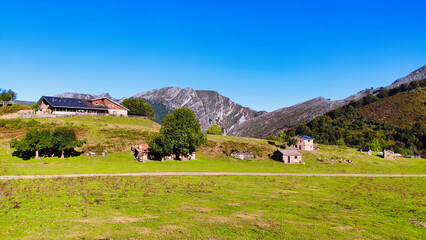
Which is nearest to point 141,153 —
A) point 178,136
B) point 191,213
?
point 178,136

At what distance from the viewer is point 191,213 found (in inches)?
833

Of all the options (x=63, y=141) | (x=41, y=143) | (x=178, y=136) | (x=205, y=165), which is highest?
(x=178, y=136)

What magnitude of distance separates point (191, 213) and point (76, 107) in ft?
345

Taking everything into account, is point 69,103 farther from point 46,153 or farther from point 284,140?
point 284,140

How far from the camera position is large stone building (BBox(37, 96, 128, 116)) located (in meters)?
102

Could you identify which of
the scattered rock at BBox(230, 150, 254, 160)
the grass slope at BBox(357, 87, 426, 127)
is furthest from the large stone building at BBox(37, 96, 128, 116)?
the grass slope at BBox(357, 87, 426, 127)

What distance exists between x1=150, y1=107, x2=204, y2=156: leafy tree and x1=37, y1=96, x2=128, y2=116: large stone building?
54.0m

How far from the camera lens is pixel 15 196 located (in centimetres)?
2438

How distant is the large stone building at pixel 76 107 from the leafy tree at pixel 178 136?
177 feet

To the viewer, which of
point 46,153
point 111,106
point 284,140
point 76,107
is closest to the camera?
point 46,153

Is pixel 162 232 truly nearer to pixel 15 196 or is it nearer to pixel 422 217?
pixel 15 196

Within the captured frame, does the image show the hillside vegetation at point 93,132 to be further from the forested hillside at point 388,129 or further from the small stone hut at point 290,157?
the forested hillside at point 388,129

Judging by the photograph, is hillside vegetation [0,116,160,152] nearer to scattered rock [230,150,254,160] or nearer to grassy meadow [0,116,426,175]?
grassy meadow [0,116,426,175]

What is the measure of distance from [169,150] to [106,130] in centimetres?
3104
